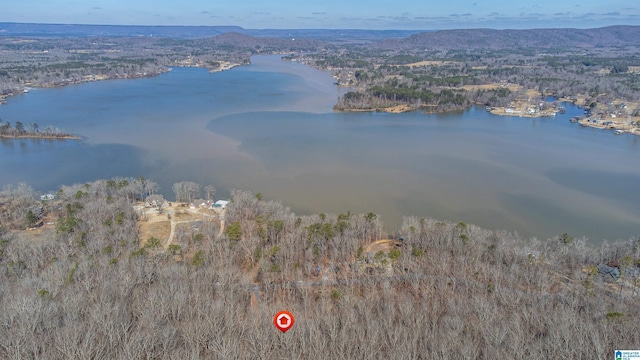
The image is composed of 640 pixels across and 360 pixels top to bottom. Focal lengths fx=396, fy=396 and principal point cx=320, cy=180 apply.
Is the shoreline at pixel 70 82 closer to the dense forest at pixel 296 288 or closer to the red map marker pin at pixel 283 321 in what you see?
the dense forest at pixel 296 288

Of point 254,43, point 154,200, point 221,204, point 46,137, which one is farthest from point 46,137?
point 254,43

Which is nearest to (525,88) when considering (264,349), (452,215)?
(452,215)

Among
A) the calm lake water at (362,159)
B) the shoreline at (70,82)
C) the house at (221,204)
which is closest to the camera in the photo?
the house at (221,204)

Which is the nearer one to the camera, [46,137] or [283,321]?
[283,321]

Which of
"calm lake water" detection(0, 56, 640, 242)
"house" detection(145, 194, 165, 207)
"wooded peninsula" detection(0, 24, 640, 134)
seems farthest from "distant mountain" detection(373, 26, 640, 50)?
"house" detection(145, 194, 165, 207)

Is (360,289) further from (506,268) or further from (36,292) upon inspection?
(36,292)

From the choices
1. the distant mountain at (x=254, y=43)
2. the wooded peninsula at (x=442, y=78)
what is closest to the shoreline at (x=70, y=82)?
the wooded peninsula at (x=442, y=78)

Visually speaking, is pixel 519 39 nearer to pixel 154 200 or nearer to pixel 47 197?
pixel 154 200
